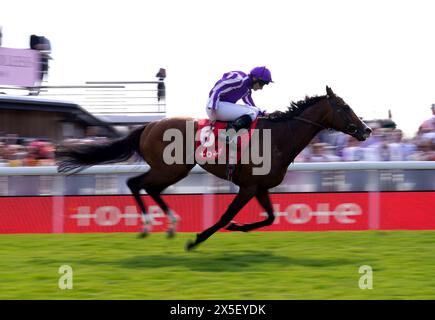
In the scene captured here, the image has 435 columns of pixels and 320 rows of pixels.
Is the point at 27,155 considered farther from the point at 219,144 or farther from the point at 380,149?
the point at 380,149

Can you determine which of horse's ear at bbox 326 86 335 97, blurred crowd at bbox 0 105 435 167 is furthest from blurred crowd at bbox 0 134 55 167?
horse's ear at bbox 326 86 335 97

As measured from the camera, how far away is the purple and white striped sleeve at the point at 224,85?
6.57 m

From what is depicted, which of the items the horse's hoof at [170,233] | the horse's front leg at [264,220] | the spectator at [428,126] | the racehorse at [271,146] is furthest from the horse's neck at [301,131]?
the spectator at [428,126]

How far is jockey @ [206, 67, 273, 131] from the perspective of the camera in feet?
21.6

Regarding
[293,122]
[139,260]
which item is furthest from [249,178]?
[139,260]

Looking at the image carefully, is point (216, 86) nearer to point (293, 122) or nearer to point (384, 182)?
point (293, 122)

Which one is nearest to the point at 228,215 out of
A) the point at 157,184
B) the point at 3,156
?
the point at 157,184

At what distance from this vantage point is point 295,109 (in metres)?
6.86

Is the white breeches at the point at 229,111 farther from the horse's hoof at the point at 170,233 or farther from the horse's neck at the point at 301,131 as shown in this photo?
the horse's hoof at the point at 170,233

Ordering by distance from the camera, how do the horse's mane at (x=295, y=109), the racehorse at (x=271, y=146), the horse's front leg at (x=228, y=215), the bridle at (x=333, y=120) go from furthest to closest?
the horse's mane at (x=295, y=109), the bridle at (x=333, y=120), the racehorse at (x=271, y=146), the horse's front leg at (x=228, y=215)

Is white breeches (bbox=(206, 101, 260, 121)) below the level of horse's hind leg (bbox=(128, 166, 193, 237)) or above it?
above

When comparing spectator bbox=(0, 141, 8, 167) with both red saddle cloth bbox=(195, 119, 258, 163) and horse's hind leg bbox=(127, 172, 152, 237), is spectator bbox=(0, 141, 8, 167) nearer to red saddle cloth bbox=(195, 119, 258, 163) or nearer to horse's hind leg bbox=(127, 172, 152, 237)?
horse's hind leg bbox=(127, 172, 152, 237)

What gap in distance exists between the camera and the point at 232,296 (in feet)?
14.5

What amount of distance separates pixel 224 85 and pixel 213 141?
1.69ft
